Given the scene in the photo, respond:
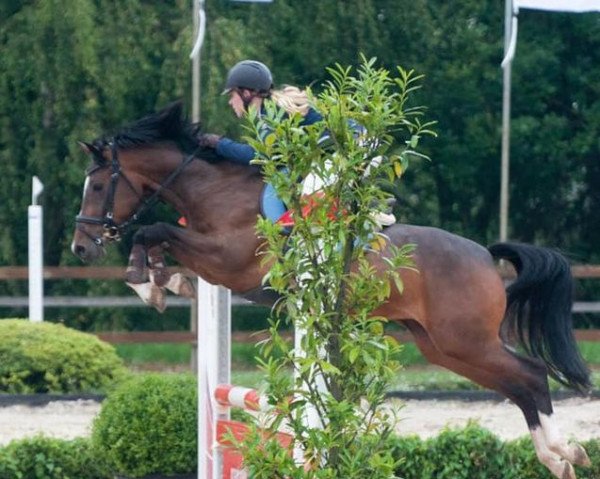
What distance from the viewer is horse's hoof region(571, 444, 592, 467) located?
513cm

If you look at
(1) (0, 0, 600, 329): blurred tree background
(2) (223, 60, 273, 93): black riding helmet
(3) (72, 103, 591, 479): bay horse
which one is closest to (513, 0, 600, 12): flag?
(1) (0, 0, 600, 329): blurred tree background

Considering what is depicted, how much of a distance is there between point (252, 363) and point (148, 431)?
6847mm

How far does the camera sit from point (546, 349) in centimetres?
567

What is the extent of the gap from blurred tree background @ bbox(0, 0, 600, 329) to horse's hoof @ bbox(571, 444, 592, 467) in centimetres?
770

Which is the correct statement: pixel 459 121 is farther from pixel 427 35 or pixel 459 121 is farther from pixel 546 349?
pixel 546 349

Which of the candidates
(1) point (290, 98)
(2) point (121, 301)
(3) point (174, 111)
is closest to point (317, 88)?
(2) point (121, 301)

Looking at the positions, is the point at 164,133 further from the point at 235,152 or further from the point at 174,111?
the point at 235,152

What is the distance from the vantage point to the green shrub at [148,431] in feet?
17.5

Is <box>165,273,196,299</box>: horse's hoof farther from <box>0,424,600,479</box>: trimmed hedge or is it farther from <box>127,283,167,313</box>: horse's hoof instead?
<box>0,424,600,479</box>: trimmed hedge

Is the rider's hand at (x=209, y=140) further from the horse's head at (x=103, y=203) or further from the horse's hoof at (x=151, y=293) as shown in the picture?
the horse's hoof at (x=151, y=293)

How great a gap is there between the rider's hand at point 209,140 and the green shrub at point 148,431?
0.99 m

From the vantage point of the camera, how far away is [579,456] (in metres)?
5.14

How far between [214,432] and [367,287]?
7.15ft

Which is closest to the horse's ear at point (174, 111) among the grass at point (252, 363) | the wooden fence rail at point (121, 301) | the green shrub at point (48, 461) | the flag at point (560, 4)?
the green shrub at point (48, 461)
